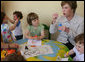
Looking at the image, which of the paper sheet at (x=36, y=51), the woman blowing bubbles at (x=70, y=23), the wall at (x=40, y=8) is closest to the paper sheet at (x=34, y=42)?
the paper sheet at (x=36, y=51)

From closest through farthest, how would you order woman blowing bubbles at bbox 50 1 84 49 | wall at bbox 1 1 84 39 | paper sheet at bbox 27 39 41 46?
paper sheet at bbox 27 39 41 46 → woman blowing bubbles at bbox 50 1 84 49 → wall at bbox 1 1 84 39

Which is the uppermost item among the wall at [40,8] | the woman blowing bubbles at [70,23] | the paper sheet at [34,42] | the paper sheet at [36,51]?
the wall at [40,8]

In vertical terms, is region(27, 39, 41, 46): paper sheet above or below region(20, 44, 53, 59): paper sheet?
above

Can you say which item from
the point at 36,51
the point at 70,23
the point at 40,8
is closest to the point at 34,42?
the point at 36,51

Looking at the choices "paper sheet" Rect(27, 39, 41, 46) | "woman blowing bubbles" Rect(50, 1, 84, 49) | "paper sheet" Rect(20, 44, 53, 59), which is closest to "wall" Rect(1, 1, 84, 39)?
"woman blowing bubbles" Rect(50, 1, 84, 49)

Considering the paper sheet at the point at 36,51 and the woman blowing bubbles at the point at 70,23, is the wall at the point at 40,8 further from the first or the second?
the paper sheet at the point at 36,51

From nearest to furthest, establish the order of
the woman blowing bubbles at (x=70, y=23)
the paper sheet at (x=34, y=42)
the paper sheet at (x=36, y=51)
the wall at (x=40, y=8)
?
the paper sheet at (x=36, y=51) < the paper sheet at (x=34, y=42) < the woman blowing bubbles at (x=70, y=23) < the wall at (x=40, y=8)

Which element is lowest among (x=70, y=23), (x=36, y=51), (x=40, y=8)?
(x=36, y=51)

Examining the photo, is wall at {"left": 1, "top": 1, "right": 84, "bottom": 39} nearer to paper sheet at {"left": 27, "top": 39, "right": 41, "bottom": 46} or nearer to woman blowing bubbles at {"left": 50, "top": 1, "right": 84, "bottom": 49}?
woman blowing bubbles at {"left": 50, "top": 1, "right": 84, "bottom": 49}

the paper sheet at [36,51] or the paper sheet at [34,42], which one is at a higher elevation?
the paper sheet at [34,42]

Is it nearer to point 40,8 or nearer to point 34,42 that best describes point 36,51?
point 34,42

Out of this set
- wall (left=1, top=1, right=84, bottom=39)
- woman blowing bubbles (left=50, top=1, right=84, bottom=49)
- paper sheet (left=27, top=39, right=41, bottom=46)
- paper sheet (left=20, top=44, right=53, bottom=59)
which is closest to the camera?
paper sheet (left=20, top=44, right=53, bottom=59)

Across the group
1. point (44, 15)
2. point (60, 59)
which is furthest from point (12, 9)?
point (60, 59)

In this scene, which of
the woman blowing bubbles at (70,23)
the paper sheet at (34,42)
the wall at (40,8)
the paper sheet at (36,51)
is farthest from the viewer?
the wall at (40,8)
